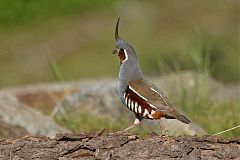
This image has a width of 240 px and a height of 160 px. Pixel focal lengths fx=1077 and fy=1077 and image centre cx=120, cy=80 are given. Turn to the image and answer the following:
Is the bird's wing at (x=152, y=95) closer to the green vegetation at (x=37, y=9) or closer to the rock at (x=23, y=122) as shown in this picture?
the rock at (x=23, y=122)

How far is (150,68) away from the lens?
18.5 meters

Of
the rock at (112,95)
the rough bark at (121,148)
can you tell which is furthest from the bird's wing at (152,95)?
the rock at (112,95)

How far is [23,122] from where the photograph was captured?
9.66 meters

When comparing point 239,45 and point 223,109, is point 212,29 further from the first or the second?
point 223,109

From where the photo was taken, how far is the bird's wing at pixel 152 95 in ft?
24.2

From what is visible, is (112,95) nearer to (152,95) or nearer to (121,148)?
(152,95)

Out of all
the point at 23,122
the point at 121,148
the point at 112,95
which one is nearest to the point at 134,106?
the point at 121,148

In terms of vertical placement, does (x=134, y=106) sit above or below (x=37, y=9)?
below

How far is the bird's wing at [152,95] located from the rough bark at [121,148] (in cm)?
51

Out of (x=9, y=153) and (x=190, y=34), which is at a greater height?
(x=190, y=34)

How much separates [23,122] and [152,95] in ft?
8.19

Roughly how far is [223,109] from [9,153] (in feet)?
16.3

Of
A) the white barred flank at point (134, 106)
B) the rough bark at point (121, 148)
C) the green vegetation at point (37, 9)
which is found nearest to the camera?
the rough bark at point (121, 148)

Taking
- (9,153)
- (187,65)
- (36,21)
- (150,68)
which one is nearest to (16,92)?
(187,65)
